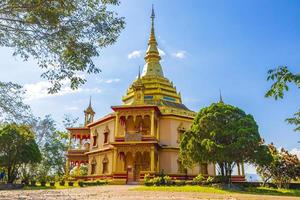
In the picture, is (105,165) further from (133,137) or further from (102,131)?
(133,137)

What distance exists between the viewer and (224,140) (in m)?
20.4

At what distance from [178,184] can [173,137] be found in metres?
8.44

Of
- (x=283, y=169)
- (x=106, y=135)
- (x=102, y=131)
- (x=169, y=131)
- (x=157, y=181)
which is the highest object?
(x=102, y=131)

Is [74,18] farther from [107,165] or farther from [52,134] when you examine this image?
[52,134]

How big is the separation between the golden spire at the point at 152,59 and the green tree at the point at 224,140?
1609 cm

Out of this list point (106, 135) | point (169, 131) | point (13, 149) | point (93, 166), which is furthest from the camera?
point (93, 166)

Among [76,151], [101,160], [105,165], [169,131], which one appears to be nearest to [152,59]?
[169,131]

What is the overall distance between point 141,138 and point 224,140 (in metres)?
9.08

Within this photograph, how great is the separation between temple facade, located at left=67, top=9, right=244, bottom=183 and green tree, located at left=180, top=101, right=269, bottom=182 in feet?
21.1

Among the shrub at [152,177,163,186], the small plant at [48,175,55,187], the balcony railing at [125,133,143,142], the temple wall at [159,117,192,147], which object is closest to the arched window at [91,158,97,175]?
the small plant at [48,175,55,187]

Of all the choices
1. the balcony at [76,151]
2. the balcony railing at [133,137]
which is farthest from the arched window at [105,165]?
the balcony at [76,151]

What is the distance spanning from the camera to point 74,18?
948 centimetres

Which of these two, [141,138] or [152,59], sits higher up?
[152,59]

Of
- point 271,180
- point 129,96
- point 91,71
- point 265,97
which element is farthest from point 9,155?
point 265,97
